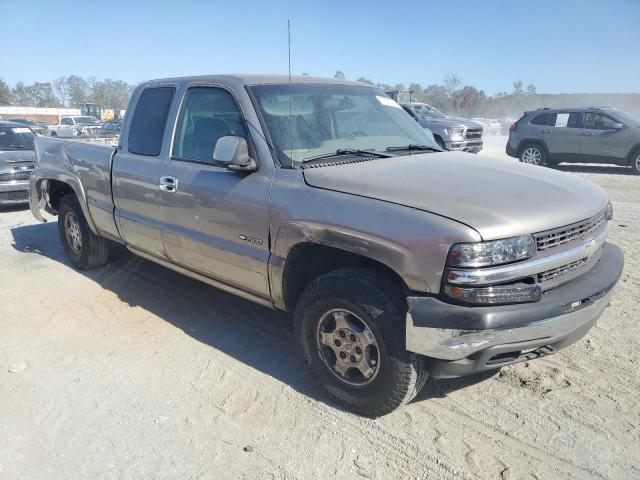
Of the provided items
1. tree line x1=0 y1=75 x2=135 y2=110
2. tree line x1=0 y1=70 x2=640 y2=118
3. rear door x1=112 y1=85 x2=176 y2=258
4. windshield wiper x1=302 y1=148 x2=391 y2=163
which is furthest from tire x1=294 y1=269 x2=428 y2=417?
tree line x1=0 y1=75 x2=135 y2=110

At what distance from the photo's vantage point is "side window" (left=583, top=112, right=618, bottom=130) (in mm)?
13387

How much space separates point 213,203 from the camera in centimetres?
365

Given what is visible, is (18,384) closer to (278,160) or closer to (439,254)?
(278,160)

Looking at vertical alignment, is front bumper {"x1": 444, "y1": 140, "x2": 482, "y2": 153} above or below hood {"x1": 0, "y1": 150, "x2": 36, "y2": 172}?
below

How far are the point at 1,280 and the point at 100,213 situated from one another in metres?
1.59

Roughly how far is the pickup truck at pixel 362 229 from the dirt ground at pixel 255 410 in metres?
0.36

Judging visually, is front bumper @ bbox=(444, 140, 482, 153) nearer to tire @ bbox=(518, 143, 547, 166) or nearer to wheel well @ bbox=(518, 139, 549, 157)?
wheel well @ bbox=(518, 139, 549, 157)

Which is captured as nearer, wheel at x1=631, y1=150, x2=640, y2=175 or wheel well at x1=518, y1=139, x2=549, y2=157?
wheel at x1=631, y1=150, x2=640, y2=175

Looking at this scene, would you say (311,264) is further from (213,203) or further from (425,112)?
(425,112)

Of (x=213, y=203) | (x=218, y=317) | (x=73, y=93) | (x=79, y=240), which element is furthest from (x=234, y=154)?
(x=73, y=93)

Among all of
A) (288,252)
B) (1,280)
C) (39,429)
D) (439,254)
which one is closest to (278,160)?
(288,252)

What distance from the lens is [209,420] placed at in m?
3.12

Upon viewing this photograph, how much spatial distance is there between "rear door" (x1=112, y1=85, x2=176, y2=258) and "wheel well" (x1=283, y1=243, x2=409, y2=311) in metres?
1.44

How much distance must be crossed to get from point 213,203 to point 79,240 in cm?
298
